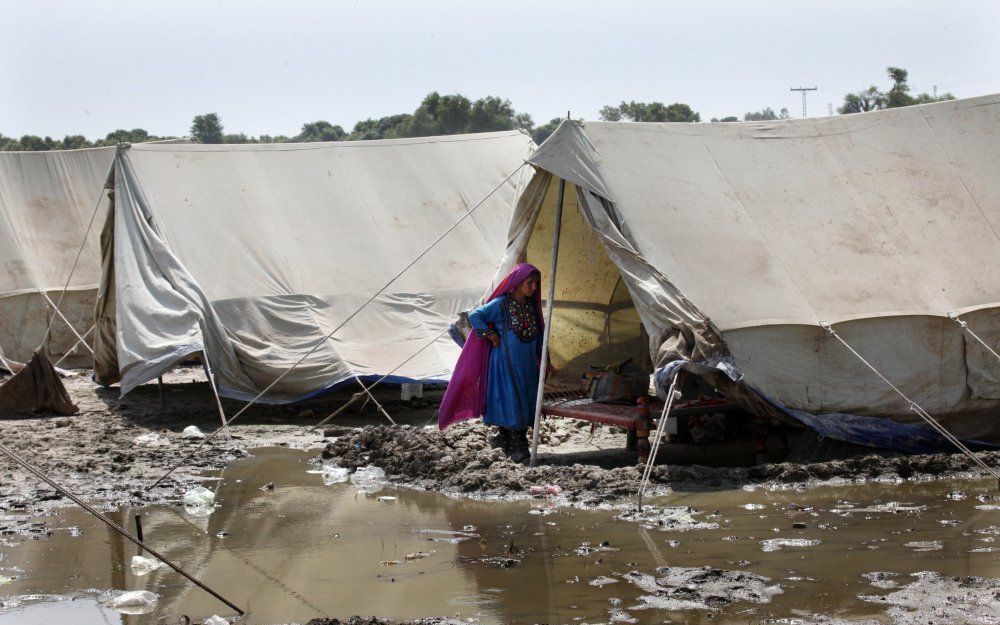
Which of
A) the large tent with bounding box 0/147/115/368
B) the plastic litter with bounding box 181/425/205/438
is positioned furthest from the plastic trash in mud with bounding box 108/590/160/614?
the large tent with bounding box 0/147/115/368

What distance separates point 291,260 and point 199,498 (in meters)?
3.79

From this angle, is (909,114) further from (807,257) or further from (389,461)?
(389,461)

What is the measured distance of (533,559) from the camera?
5.29 meters

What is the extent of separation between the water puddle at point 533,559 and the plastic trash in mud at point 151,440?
6.01 ft

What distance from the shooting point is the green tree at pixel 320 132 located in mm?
48219

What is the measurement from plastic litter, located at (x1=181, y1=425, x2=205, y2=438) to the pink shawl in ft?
7.70

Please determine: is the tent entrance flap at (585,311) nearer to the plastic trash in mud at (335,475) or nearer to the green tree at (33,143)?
the plastic trash in mud at (335,475)

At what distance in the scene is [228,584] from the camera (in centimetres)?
507

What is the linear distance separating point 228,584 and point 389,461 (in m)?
2.40

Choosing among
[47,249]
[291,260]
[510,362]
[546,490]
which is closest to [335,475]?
[510,362]

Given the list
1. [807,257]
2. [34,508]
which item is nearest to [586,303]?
[807,257]

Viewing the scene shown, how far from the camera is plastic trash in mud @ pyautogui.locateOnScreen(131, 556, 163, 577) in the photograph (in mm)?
5270

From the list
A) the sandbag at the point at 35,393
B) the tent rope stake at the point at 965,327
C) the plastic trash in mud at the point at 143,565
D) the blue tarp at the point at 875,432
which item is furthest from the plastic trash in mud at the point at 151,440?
the tent rope stake at the point at 965,327

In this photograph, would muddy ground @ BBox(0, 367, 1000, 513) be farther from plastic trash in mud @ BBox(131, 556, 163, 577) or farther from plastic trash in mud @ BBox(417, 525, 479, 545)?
plastic trash in mud @ BBox(131, 556, 163, 577)
